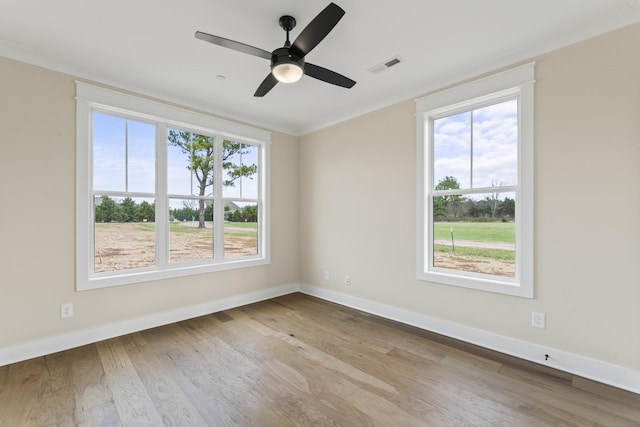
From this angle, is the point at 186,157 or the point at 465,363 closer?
the point at 465,363

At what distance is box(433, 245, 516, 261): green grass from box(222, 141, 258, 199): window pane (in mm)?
2775

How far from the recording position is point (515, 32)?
235 cm

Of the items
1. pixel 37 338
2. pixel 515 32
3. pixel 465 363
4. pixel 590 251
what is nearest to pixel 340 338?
pixel 465 363

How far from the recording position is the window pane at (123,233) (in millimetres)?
3123

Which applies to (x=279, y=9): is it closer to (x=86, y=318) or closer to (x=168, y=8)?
(x=168, y=8)

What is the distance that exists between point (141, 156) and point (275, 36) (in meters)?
2.17

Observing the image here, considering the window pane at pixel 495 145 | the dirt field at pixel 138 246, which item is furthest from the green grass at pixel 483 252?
the dirt field at pixel 138 246

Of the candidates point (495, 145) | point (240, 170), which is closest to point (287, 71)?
point (495, 145)

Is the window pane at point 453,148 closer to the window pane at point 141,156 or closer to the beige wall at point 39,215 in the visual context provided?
the window pane at point 141,156

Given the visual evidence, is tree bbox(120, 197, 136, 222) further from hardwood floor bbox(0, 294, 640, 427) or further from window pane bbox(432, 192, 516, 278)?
window pane bbox(432, 192, 516, 278)

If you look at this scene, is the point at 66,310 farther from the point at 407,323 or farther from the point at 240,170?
the point at 407,323

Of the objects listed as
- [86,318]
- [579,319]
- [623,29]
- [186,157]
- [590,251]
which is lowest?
[86,318]

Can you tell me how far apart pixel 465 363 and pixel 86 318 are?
Result: 145 inches

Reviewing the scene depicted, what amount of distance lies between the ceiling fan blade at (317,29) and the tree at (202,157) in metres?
2.35
